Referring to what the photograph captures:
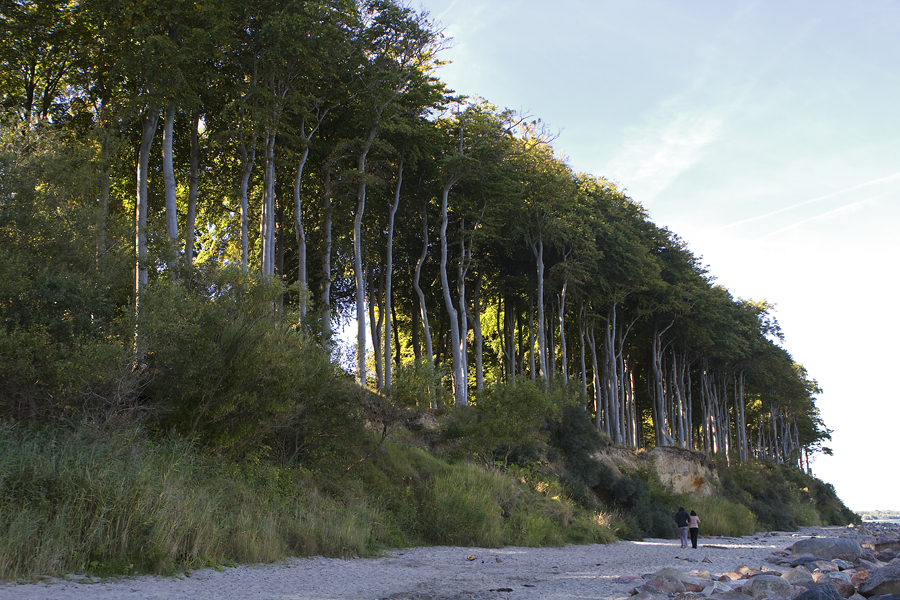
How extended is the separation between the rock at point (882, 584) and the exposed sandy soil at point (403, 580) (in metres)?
4.08

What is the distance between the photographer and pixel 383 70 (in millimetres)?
26172

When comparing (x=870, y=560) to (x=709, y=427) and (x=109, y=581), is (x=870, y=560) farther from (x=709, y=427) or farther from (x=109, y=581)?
(x=709, y=427)

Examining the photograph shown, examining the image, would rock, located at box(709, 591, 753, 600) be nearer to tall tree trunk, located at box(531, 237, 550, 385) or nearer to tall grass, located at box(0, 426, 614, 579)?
tall grass, located at box(0, 426, 614, 579)

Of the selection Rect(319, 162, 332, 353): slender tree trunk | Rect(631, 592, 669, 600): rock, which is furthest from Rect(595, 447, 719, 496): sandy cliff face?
Rect(631, 592, 669, 600): rock

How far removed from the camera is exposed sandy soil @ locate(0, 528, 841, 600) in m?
7.79

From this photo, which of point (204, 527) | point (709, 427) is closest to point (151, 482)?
point (204, 527)

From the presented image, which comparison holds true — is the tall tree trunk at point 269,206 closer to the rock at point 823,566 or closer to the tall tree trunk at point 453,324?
the tall tree trunk at point 453,324

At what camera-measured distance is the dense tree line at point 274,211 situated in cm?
1302

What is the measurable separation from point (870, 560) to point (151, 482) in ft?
68.9

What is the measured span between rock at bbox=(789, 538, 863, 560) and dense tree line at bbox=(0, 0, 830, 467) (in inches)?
448

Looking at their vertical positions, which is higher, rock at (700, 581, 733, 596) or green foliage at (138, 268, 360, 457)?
green foliage at (138, 268, 360, 457)

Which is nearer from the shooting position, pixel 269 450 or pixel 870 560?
pixel 269 450

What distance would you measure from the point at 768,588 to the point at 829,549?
539 inches

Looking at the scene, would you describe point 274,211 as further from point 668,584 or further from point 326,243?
point 668,584
